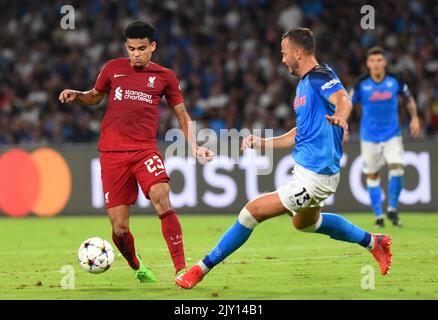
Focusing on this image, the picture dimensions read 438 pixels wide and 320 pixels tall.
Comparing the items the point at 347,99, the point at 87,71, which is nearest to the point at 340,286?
the point at 347,99

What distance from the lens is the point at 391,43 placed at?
18781 mm

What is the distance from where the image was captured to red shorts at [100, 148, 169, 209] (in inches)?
319

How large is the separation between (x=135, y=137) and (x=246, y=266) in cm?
197

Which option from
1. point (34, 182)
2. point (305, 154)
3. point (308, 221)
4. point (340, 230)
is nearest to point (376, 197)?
Result: point (340, 230)

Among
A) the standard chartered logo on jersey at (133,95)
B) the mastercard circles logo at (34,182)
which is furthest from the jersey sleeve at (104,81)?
the mastercard circles logo at (34,182)

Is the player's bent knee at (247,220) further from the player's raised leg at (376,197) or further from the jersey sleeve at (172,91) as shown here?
the player's raised leg at (376,197)

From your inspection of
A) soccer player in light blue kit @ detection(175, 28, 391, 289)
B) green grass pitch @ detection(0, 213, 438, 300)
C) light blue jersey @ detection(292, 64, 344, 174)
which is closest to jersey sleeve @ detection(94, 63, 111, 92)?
soccer player in light blue kit @ detection(175, 28, 391, 289)

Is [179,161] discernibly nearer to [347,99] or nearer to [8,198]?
[8,198]

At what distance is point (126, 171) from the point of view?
8164 millimetres

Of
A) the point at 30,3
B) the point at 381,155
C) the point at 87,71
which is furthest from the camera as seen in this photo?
the point at 30,3

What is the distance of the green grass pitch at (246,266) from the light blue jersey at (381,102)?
4.43 feet

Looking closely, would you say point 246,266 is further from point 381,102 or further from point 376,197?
point 381,102

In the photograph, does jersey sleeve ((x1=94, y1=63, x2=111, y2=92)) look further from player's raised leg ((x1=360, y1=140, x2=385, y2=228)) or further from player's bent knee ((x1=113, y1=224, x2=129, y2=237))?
player's raised leg ((x1=360, y1=140, x2=385, y2=228))
